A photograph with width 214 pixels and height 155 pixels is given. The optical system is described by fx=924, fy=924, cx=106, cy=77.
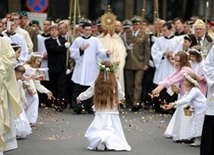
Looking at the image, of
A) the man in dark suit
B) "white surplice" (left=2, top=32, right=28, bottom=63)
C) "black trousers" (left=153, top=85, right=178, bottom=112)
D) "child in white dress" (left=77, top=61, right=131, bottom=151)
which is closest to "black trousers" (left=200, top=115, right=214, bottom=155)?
"child in white dress" (left=77, top=61, right=131, bottom=151)

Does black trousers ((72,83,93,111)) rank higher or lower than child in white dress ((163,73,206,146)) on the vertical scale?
lower

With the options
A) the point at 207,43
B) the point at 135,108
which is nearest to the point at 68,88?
the point at 135,108

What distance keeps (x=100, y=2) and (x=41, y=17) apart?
19101mm

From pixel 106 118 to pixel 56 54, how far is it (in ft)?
23.7

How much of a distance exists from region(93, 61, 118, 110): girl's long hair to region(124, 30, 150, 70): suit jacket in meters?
6.79

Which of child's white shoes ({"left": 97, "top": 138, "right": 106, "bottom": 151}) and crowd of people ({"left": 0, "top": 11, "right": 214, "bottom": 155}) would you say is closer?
child's white shoes ({"left": 97, "top": 138, "right": 106, "bottom": 151})

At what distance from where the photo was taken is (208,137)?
12375mm

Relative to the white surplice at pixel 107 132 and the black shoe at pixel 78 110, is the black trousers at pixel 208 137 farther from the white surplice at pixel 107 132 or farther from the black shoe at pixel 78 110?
the black shoe at pixel 78 110

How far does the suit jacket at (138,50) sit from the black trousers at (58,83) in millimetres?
1598

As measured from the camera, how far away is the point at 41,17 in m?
26.2

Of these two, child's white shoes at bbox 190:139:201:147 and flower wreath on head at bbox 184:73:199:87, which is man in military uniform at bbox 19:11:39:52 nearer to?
flower wreath on head at bbox 184:73:199:87

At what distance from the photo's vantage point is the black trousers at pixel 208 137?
12.3 metres

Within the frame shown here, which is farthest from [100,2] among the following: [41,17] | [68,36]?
[68,36]

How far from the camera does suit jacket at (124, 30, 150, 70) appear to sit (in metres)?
21.7
